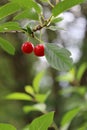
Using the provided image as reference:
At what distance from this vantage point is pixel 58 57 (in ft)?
3.32

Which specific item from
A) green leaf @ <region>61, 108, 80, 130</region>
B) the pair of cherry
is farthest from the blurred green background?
the pair of cherry

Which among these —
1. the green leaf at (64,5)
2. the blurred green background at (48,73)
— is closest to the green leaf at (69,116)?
the green leaf at (64,5)

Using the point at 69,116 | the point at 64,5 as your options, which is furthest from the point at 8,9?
the point at 69,116

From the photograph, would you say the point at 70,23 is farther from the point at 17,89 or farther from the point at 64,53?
the point at 64,53

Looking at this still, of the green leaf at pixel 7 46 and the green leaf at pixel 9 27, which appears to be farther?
the green leaf at pixel 7 46

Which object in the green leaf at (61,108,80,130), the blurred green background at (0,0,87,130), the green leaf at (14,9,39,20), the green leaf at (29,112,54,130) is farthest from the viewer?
the blurred green background at (0,0,87,130)

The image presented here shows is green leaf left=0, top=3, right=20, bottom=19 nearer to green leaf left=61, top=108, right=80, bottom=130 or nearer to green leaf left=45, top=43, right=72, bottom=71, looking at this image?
green leaf left=45, top=43, right=72, bottom=71

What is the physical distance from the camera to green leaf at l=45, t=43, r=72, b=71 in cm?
98

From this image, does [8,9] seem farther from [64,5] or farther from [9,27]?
[64,5]

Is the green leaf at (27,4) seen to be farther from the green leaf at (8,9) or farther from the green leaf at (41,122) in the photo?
the green leaf at (41,122)

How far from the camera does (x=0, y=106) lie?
11.6 feet

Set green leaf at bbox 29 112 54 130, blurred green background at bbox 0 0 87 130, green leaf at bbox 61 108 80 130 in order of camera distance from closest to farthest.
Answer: green leaf at bbox 29 112 54 130 → green leaf at bbox 61 108 80 130 → blurred green background at bbox 0 0 87 130

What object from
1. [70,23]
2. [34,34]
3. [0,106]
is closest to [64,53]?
[34,34]

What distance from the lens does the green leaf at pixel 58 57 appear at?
3.21 feet
